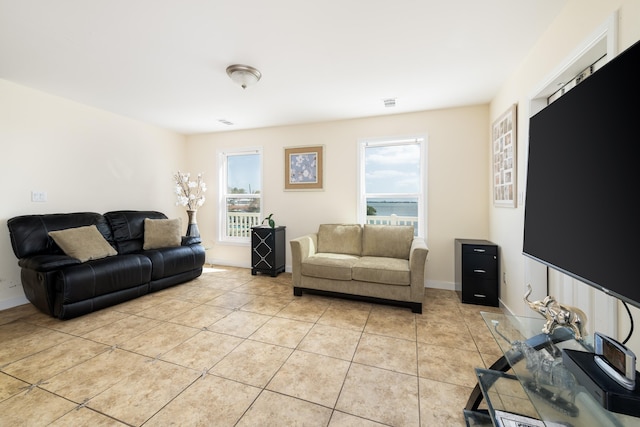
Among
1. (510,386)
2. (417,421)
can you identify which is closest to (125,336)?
(417,421)

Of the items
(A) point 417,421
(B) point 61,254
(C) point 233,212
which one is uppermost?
(C) point 233,212

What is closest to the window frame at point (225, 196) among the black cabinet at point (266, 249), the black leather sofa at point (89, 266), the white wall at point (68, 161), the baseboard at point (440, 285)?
the black cabinet at point (266, 249)

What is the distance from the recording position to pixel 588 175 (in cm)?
86

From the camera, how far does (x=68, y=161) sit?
335 cm

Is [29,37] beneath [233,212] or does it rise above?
above

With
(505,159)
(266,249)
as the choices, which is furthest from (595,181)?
(266,249)

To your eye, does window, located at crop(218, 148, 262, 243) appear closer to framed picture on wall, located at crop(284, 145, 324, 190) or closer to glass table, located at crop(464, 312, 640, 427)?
framed picture on wall, located at crop(284, 145, 324, 190)

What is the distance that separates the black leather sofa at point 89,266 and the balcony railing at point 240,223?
1.19 m

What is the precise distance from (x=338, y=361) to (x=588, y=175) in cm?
181

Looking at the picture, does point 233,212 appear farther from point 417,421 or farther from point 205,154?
point 417,421

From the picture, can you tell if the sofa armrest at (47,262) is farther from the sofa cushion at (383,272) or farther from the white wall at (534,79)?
the white wall at (534,79)

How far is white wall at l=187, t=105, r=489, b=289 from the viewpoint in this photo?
348 centimetres

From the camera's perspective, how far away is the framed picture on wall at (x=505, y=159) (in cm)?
254

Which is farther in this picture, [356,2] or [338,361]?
[338,361]
